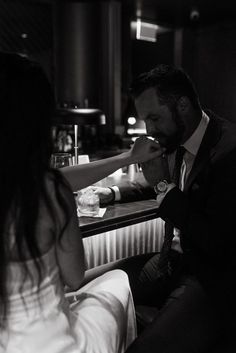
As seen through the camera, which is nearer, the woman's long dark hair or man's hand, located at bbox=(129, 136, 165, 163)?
the woman's long dark hair

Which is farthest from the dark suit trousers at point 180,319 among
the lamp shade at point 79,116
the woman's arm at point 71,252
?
the lamp shade at point 79,116

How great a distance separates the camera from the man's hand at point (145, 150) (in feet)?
5.66

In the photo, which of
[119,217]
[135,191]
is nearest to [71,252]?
[119,217]

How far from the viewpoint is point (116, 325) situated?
127 cm

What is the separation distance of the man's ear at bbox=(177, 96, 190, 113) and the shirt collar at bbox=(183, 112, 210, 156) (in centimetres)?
9

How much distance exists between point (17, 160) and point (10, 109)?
0.13 metres

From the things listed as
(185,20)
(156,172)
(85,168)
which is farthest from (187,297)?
(185,20)

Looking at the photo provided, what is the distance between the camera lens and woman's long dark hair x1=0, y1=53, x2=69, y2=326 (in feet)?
3.18

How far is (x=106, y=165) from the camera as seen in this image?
5.64 ft

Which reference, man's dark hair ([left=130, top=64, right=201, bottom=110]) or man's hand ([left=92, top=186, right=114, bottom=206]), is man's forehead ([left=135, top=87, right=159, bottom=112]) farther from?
man's hand ([left=92, top=186, right=114, bottom=206])

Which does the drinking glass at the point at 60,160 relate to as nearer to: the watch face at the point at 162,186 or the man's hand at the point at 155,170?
the man's hand at the point at 155,170

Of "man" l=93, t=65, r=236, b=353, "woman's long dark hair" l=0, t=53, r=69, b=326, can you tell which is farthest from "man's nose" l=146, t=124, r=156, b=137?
"woman's long dark hair" l=0, t=53, r=69, b=326

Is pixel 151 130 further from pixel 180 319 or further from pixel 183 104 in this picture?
pixel 180 319

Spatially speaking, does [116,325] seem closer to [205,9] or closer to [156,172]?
[156,172]
